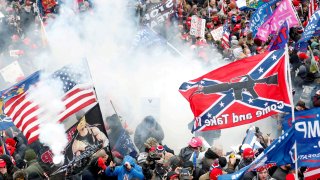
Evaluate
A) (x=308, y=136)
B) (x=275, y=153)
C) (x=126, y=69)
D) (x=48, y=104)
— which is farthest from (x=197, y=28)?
(x=275, y=153)

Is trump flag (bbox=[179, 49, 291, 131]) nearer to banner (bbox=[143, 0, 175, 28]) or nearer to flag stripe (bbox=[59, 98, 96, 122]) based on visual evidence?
flag stripe (bbox=[59, 98, 96, 122])

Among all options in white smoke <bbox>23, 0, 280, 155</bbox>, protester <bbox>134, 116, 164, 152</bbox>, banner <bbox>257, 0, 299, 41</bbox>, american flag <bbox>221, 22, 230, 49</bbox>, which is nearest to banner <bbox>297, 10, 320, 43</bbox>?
banner <bbox>257, 0, 299, 41</bbox>

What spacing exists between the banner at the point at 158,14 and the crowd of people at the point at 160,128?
1.24m

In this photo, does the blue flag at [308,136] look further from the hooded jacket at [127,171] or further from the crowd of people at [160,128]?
the hooded jacket at [127,171]

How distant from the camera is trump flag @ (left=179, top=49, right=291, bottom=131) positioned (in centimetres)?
919

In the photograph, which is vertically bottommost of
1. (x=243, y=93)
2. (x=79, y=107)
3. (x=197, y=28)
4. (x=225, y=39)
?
(x=225, y=39)

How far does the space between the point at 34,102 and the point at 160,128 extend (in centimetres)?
337

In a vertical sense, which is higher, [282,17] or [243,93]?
[243,93]

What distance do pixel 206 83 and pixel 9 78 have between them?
17.3 feet

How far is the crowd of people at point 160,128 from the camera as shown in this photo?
988 centimetres

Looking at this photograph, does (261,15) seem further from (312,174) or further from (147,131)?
(312,174)

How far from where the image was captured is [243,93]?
30.6 ft

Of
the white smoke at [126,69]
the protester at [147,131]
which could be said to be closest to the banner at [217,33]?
the white smoke at [126,69]

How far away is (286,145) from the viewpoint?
26.6ft
